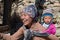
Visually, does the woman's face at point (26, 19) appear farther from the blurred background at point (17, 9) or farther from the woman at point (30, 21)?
the blurred background at point (17, 9)

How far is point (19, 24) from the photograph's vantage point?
708cm

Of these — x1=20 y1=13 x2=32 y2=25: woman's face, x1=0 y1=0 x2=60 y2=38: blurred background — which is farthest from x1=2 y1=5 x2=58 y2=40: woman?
x1=0 y1=0 x2=60 y2=38: blurred background

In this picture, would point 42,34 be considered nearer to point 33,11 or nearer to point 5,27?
point 33,11

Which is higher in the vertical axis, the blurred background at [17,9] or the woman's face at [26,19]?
the woman's face at [26,19]

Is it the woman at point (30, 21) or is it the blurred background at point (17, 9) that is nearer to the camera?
the woman at point (30, 21)

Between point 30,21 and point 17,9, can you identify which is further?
point 17,9

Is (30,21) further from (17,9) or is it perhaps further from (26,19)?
(17,9)

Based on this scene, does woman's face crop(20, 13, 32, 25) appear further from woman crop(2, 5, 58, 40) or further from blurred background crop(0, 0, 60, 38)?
blurred background crop(0, 0, 60, 38)

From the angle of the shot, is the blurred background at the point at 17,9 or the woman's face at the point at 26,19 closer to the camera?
the woman's face at the point at 26,19

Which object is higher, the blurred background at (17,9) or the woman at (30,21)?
the woman at (30,21)

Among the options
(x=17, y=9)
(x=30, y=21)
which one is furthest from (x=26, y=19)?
(x=17, y=9)

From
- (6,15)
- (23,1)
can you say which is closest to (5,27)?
(6,15)

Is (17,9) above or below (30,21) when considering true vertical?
below

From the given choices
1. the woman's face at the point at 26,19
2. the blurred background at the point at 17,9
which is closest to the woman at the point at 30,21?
the woman's face at the point at 26,19
